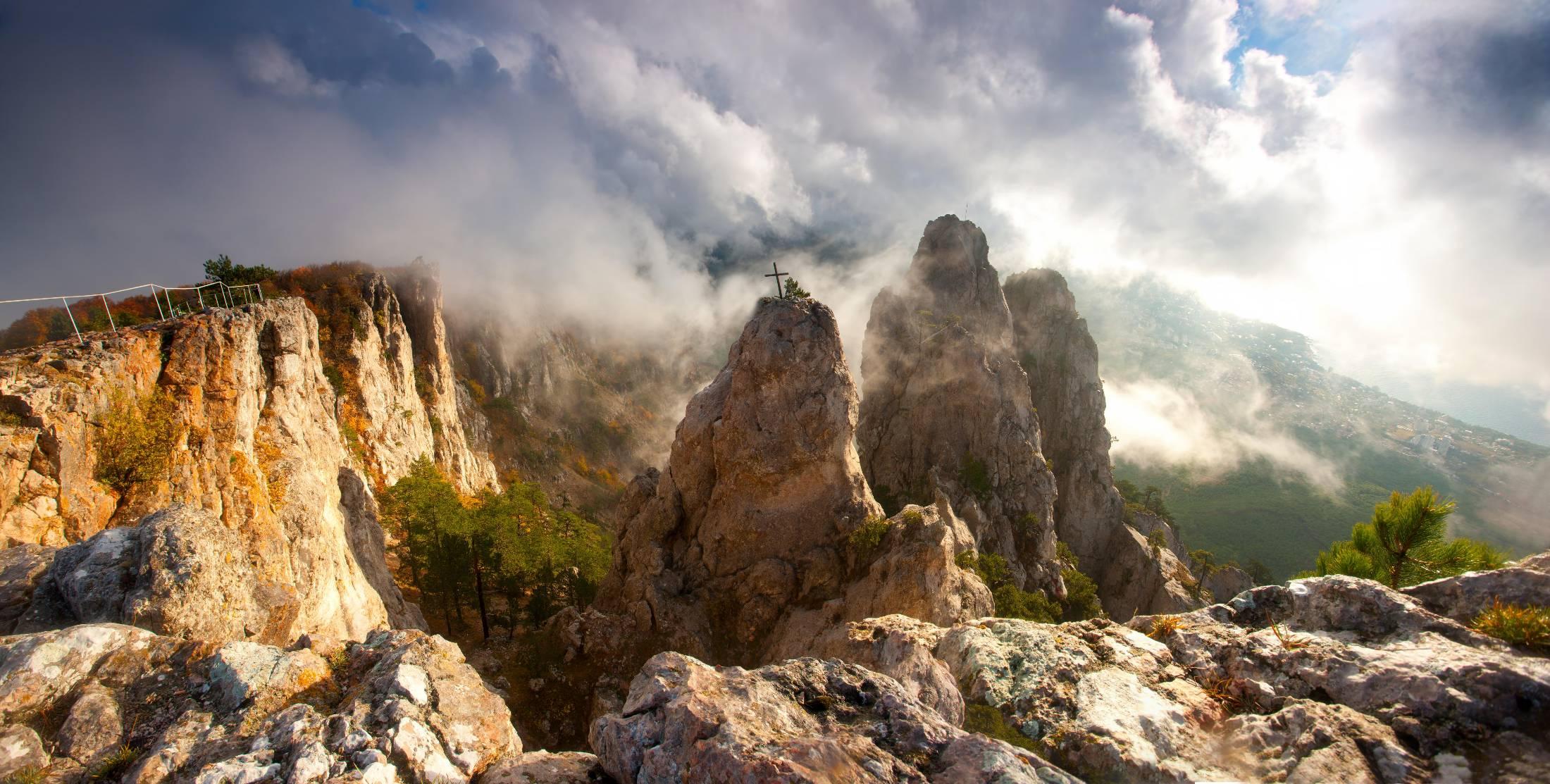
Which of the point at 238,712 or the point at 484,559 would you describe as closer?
the point at 238,712

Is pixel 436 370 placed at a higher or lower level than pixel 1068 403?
higher

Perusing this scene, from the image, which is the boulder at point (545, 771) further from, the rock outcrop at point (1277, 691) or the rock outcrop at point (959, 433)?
the rock outcrop at point (959, 433)

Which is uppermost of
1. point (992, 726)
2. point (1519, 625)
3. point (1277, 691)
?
point (1519, 625)

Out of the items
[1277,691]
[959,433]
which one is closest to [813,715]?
[1277,691]

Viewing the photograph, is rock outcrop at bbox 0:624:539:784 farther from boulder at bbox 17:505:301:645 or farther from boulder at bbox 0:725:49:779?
boulder at bbox 17:505:301:645

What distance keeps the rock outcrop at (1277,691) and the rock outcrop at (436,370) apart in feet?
226

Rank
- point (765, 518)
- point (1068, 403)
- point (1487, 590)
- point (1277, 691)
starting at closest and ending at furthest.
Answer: point (1487, 590) → point (1277, 691) → point (765, 518) → point (1068, 403)

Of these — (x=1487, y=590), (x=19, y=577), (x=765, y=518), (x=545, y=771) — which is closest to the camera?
(x=545, y=771)

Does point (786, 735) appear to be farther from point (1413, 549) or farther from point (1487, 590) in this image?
point (1413, 549)

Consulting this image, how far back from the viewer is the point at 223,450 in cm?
1883

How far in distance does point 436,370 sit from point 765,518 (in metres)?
61.9

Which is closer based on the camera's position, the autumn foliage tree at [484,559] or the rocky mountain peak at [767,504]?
the rocky mountain peak at [767,504]

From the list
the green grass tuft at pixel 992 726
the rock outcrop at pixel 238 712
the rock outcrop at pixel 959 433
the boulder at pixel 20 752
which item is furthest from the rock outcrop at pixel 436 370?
the green grass tuft at pixel 992 726

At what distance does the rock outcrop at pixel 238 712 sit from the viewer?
20.0ft
